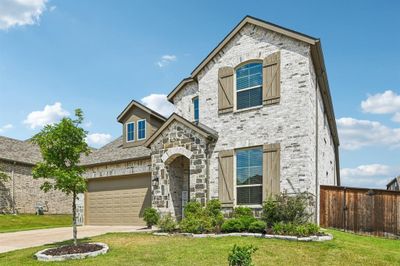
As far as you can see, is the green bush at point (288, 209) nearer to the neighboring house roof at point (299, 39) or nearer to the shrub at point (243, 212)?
the shrub at point (243, 212)

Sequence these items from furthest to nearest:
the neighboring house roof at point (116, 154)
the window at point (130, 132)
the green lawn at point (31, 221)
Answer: the green lawn at point (31, 221) → the window at point (130, 132) → the neighboring house roof at point (116, 154)

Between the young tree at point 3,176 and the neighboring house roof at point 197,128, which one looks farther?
the young tree at point 3,176

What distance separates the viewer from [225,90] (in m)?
17.2

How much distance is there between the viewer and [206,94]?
1798 centimetres

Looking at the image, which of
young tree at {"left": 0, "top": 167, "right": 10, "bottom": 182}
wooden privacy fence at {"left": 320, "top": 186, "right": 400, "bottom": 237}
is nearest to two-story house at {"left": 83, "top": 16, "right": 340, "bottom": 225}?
wooden privacy fence at {"left": 320, "top": 186, "right": 400, "bottom": 237}

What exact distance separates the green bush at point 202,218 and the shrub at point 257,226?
1.52 metres

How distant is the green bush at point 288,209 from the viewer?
13.9m

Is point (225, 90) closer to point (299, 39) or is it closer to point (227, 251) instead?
point (299, 39)

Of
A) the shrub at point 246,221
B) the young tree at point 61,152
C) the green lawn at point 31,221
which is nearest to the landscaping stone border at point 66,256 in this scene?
the young tree at point 61,152

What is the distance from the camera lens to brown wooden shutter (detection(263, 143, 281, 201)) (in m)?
15.1

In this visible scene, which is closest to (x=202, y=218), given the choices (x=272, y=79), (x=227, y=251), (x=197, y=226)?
(x=197, y=226)

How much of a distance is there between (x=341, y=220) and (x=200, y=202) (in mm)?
5948

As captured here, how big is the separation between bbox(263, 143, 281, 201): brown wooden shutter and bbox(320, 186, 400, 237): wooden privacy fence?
2529 mm

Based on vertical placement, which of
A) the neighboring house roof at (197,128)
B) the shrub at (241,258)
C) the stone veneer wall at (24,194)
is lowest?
the stone veneer wall at (24,194)
